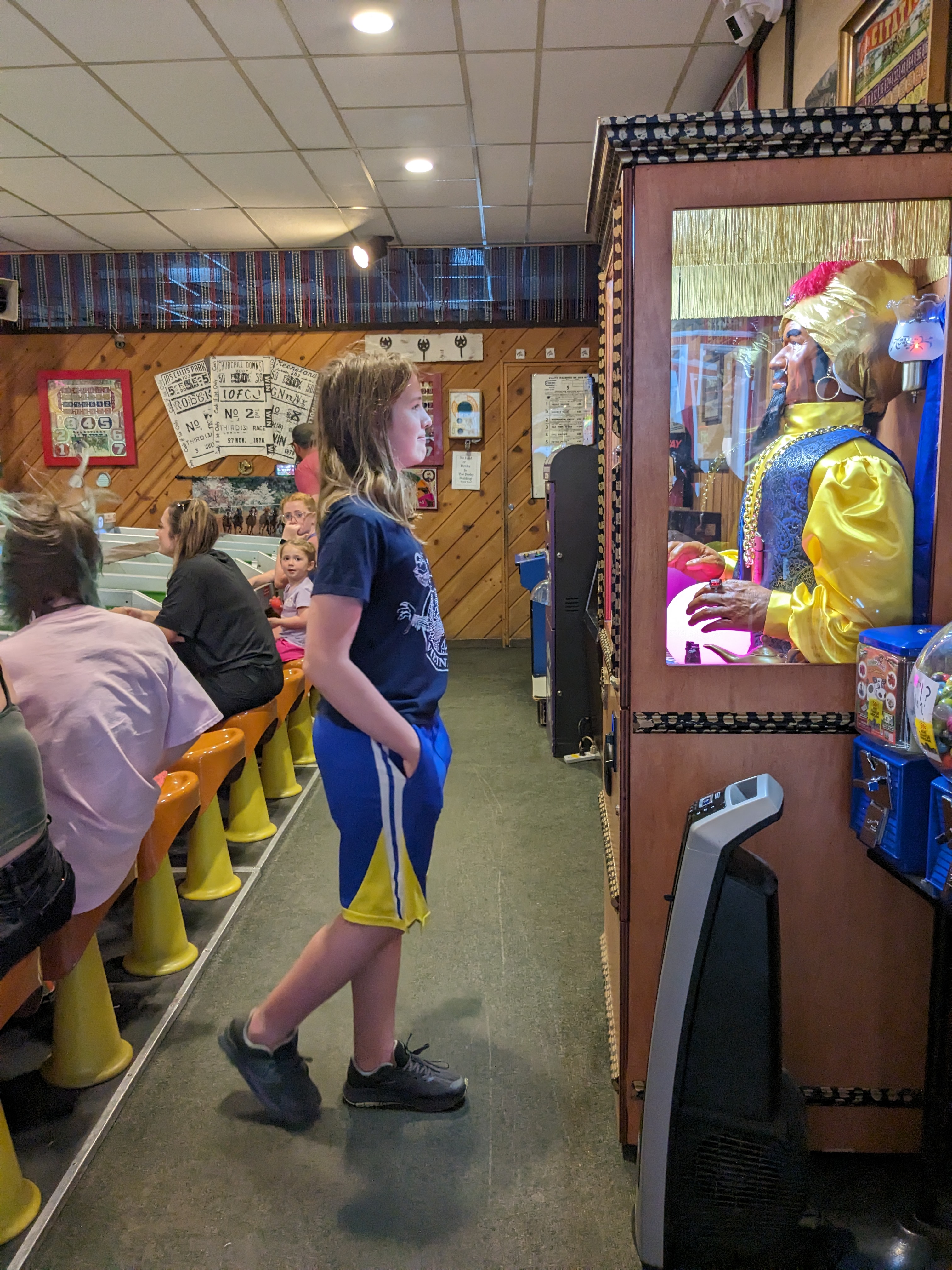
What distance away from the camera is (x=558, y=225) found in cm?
579

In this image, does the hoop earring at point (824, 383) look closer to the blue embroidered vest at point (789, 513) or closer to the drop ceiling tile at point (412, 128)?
the blue embroidered vest at point (789, 513)

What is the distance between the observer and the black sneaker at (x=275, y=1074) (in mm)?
1719

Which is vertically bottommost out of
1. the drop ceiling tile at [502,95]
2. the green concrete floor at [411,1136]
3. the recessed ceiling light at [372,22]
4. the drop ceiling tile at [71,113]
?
the green concrete floor at [411,1136]

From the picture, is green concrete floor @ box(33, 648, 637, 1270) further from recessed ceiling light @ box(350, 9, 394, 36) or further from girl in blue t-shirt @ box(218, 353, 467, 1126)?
recessed ceiling light @ box(350, 9, 394, 36)

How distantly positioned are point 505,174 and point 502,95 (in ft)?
3.22

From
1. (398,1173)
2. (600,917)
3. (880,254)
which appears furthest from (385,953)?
(880,254)

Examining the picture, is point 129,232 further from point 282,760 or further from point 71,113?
point 282,760

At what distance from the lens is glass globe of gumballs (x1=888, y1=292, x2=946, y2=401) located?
4.73 feet

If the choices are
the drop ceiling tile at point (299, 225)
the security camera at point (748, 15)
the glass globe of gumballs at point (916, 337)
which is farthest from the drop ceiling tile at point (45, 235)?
the glass globe of gumballs at point (916, 337)

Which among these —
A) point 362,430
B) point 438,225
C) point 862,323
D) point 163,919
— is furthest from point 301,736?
point 438,225

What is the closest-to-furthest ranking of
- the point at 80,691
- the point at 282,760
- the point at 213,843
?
1. the point at 80,691
2. the point at 213,843
3. the point at 282,760

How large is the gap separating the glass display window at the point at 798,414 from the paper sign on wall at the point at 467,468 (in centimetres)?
507

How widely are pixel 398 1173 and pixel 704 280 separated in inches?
67.0

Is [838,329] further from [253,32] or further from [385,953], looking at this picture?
[253,32]
